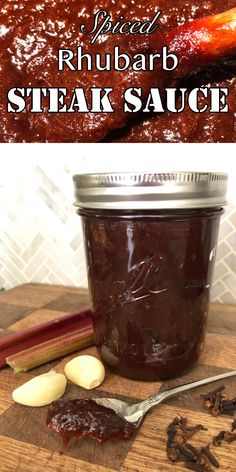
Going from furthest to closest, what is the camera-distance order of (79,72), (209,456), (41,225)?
(41,225) → (79,72) → (209,456)

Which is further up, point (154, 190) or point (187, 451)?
point (154, 190)

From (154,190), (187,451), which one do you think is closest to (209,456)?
(187,451)

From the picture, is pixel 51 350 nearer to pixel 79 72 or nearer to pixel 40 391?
pixel 40 391

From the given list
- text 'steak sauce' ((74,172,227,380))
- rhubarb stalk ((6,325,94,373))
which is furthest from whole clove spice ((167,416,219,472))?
rhubarb stalk ((6,325,94,373))

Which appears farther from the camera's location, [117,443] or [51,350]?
[51,350]

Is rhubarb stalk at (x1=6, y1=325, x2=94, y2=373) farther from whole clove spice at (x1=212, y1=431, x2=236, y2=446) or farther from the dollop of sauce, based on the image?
whole clove spice at (x1=212, y1=431, x2=236, y2=446)
